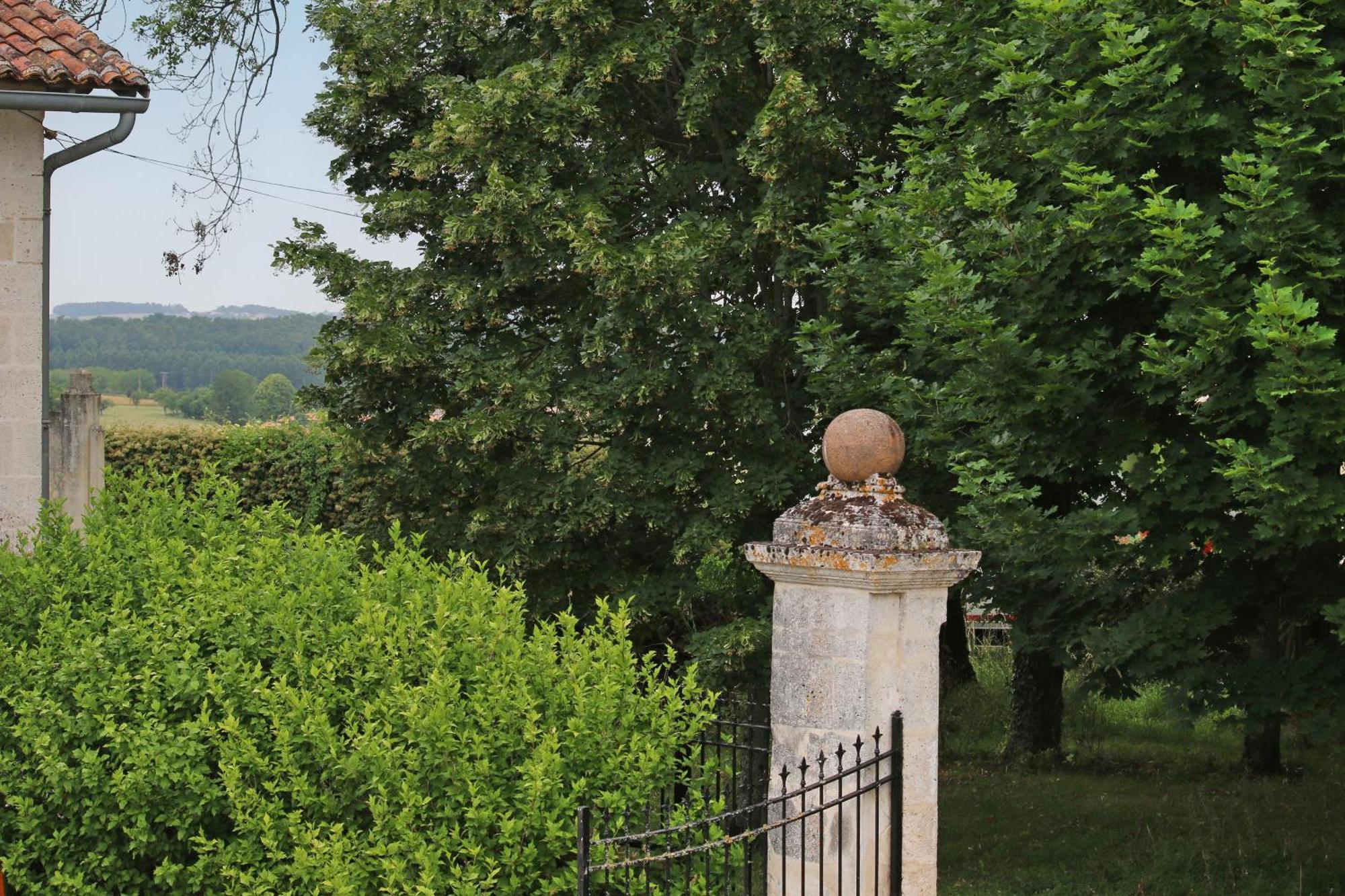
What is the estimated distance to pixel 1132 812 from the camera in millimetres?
11477

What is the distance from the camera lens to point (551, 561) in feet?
35.6

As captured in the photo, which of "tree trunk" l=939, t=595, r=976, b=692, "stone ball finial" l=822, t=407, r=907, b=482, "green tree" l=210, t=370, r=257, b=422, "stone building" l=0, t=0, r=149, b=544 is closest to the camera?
"stone ball finial" l=822, t=407, r=907, b=482

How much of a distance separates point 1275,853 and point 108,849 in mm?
7975

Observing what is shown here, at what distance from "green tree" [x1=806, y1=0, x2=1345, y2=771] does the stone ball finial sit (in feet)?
6.58

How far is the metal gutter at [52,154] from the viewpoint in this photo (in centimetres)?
906

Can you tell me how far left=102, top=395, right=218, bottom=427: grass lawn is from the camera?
61.7 feet

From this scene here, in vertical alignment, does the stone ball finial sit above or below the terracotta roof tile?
below

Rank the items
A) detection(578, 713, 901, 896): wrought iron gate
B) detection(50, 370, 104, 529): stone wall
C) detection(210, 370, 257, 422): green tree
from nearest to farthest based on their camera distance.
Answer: detection(578, 713, 901, 896): wrought iron gate
detection(50, 370, 104, 529): stone wall
detection(210, 370, 257, 422): green tree

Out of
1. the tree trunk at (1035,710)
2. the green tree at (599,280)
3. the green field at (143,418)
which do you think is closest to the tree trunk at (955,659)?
the tree trunk at (1035,710)

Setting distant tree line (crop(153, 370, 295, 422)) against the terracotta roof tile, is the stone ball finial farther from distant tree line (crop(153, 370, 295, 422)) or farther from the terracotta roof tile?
distant tree line (crop(153, 370, 295, 422))

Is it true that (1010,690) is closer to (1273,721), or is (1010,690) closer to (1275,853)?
(1275,853)

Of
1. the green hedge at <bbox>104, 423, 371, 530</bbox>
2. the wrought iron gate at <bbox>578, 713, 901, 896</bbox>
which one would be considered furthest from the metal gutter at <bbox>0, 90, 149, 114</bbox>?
the green hedge at <bbox>104, 423, 371, 530</bbox>

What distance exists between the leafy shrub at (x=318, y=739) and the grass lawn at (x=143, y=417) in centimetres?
1303

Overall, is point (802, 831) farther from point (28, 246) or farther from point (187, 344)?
point (187, 344)
